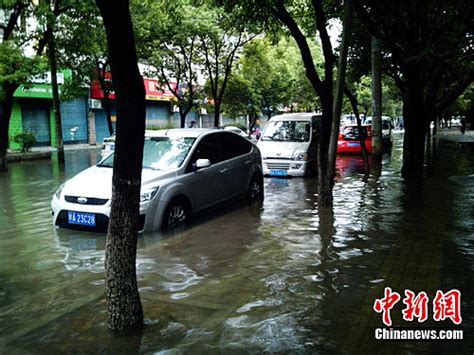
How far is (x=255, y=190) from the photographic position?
403 inches

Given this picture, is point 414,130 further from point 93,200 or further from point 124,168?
point 124,168

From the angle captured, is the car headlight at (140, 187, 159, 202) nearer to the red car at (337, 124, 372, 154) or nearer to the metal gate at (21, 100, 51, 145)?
the red car at (337, 124, 372, 154)

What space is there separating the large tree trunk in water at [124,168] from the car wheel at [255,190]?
6.20 metres

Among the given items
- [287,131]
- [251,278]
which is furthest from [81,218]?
[287,131]

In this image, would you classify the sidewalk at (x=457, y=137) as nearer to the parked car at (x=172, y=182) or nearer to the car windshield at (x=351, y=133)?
the car windshield at (x=351, y=133)

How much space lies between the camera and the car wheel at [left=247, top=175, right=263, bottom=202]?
32.7ft

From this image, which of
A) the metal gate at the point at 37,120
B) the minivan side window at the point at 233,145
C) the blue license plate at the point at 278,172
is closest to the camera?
the minivan side window at the point at 233,145

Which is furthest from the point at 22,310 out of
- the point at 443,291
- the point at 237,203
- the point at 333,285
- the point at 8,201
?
the point at 8,201

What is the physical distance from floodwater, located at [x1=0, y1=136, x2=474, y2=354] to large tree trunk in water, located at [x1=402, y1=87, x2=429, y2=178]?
4720 mm

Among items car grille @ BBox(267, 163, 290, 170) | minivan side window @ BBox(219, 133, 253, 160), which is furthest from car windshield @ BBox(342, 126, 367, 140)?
minivan side window @ BBox(219, 133, 253, 160)

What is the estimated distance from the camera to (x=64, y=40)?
55.8ft

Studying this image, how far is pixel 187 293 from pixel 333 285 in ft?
4.83

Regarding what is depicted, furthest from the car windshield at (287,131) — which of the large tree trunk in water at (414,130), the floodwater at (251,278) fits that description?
the floodwater at (251,278)

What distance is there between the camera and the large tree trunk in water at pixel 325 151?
8.75m
